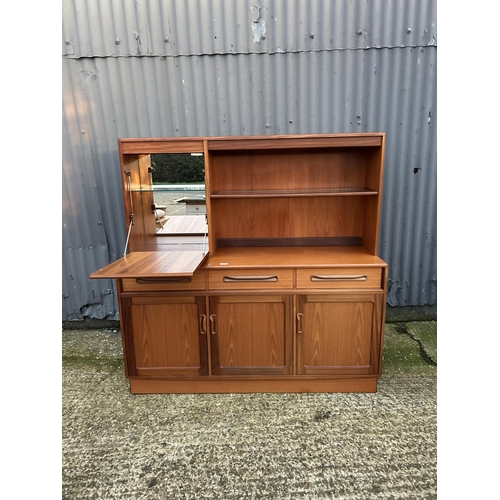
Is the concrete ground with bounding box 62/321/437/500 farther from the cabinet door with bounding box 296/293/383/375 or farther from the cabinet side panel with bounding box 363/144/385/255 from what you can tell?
the cabinet side panel with bounding box 363/144/385/255

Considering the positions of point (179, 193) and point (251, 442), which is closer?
point (251, 442)

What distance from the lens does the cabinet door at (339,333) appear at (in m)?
2.11

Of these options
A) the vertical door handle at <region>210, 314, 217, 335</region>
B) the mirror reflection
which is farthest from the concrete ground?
the mirror reflection

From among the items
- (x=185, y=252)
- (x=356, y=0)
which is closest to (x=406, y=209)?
(x=356, y=0)

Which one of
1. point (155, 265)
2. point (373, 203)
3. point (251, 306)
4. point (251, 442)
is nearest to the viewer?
point (251, 442)

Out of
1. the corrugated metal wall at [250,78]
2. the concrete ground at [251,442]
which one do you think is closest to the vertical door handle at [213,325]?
the concrete ground at [251,442]

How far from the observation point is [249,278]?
2117 millimetres

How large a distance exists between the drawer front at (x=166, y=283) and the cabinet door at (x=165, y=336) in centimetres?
7

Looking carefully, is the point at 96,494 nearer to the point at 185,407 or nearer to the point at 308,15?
the point at 185,407

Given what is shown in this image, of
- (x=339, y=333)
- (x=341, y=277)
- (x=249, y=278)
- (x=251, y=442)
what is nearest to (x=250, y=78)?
(x=249, y=278)

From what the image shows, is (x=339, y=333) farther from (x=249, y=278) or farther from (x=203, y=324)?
(x=203, y=324)

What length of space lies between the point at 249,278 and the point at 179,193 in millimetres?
859

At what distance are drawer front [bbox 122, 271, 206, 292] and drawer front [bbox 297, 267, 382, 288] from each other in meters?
0.66

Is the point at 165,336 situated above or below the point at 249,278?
below
